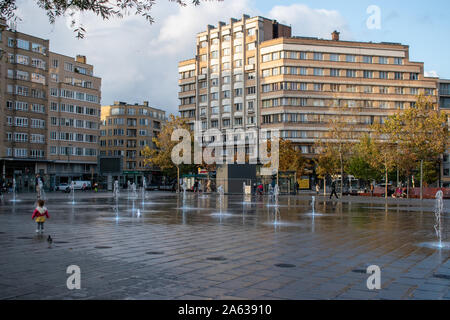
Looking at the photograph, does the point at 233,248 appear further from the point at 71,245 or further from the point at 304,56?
the point at 304,56

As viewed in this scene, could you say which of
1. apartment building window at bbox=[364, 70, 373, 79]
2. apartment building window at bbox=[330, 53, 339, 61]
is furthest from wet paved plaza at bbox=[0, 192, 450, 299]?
apartment building window at bbox=[364, 70, 373, 79]

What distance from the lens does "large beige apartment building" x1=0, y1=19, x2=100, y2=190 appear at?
227ft

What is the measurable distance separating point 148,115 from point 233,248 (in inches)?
4411

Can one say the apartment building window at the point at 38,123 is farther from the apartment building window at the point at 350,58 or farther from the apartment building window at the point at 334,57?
the apartment building window at the point at 350,58

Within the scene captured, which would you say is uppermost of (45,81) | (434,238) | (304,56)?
(304,56)

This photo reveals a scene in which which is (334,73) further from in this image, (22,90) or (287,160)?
(22,90)

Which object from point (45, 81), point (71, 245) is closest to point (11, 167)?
point (45, 81)

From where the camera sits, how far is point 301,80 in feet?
271

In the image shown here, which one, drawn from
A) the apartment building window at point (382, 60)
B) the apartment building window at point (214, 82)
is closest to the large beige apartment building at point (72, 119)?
the apartment building window at point (214, 82)

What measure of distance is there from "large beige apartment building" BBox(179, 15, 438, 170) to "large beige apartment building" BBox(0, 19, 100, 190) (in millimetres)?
26242

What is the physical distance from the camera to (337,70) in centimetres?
8419

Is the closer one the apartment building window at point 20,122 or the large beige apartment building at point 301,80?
the apartment building window at point 20,122

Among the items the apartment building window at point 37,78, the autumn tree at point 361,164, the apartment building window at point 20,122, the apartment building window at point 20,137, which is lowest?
the autumn tree at point 361,164

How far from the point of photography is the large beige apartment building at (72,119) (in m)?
77.8
